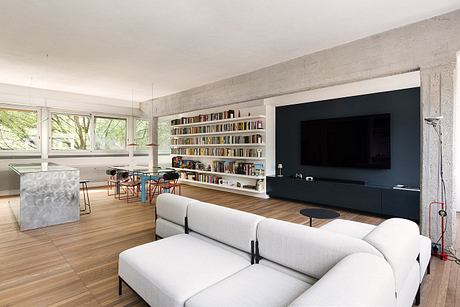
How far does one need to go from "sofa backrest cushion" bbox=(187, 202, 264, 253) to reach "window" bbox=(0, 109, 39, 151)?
21.4 feet

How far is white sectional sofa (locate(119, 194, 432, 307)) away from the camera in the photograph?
112cm

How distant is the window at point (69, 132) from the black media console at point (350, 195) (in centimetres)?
572

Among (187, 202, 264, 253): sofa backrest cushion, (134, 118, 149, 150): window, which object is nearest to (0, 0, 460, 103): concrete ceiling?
(187, 202, 264, 253): sofa backrest cushion

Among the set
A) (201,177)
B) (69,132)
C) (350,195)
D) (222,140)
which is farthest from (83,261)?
(69,132)

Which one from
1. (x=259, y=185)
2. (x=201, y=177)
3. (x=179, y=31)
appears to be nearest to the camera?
(x=179, y=31)

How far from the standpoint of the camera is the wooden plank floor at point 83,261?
203 centimetres

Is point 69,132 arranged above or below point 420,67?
below

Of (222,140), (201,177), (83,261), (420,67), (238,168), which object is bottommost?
(83,261)

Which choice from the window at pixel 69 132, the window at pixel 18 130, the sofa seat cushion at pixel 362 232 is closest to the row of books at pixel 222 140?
the window at pixel 69 132

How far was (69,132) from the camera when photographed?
7254 mm

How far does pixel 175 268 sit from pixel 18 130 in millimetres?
7107

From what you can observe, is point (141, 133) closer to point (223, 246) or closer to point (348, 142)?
point (348, 142)

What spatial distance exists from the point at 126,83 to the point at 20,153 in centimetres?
340

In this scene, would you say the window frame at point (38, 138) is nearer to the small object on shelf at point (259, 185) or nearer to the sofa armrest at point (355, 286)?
the small object on shelf at point (259, 185)
